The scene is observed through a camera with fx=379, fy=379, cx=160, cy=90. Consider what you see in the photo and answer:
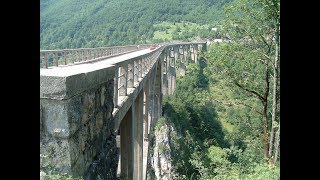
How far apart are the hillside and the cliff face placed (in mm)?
37681

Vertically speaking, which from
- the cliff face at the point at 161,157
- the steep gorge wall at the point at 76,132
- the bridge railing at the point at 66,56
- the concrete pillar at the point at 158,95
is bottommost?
the cliff face at the point at 161,157

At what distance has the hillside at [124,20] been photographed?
7519 centimetres

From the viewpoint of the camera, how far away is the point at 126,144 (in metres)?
8.68

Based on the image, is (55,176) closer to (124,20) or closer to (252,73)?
(252,73)

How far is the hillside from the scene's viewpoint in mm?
75188

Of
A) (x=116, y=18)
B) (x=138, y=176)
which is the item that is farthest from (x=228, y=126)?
(x=116, y=18)

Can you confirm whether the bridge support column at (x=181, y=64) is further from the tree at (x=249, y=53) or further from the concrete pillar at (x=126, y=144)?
the concrete pillar at (x=126, y=144)

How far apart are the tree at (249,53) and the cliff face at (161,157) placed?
39.2ft

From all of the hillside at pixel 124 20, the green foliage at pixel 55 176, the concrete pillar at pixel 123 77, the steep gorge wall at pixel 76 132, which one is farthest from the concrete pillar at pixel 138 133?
the hillside at pixel 124 20

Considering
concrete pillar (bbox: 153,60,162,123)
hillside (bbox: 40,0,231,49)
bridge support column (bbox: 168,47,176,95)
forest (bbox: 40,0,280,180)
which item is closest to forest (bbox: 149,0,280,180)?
forest (bbox: 40,0,280,180)

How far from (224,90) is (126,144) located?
977 cm

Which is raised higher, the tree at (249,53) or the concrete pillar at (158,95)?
the tree at (249,53)

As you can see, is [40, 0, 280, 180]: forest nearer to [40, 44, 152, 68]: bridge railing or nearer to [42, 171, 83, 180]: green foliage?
[42, 171, 83, 180]: green foliage
